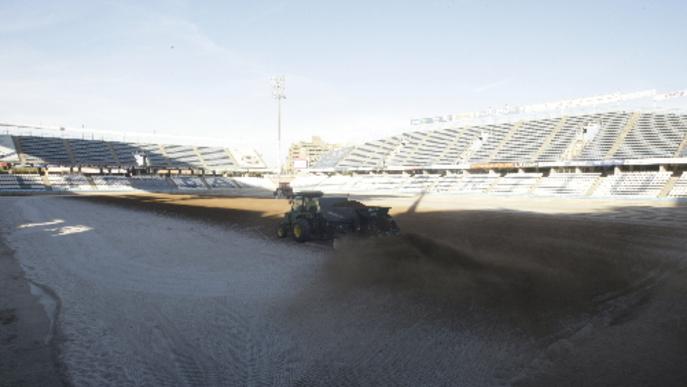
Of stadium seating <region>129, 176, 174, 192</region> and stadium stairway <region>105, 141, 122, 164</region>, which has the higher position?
Result: stadium stairway <region>105, 141, 122, 164</region>

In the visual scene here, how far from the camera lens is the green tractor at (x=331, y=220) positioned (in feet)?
32.9

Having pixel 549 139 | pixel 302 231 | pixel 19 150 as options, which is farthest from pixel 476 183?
pixel 19 150

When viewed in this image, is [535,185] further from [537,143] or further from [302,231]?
[302,231]

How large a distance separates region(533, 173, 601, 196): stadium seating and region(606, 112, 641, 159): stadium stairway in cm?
301

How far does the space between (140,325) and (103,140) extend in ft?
229

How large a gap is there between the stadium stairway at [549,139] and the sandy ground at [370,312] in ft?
116

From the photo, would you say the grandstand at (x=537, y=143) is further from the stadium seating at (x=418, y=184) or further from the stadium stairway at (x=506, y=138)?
the stadium seating at (x=418, y=184)

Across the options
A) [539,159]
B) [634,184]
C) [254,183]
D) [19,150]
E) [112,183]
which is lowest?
[254,183]

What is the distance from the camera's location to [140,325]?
16.4 ft

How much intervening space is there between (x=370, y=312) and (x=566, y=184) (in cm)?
3940

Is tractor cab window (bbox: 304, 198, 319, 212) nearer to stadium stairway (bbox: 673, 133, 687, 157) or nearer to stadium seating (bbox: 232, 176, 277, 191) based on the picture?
stadium stairway (bbox: 673, 133, 687, 157)

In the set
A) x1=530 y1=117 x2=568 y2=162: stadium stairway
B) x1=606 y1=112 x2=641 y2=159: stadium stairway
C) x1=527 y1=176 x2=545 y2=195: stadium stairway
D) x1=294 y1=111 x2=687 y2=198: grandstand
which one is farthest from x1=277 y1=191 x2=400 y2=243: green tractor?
x1=530 y1=117 x2=568 y2=162: stadium stairway

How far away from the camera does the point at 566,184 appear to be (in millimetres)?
37344

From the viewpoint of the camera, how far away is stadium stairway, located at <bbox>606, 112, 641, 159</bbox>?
37.8m
